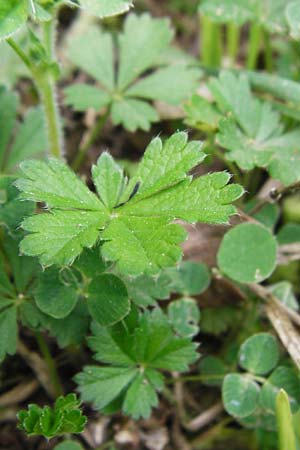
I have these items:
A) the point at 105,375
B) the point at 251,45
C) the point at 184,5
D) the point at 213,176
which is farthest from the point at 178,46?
the point at 105,375

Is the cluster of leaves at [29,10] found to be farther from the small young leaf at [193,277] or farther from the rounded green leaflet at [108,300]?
the small young leaf at [193,277]

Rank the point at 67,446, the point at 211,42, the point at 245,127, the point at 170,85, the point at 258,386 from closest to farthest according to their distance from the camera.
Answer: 1. the point at 67,446
2. the point at 258,386
3. the point at 245,127
4. the point at 170,85
5. the point at 211,42

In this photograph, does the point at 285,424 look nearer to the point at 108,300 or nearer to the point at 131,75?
the point at 108,300

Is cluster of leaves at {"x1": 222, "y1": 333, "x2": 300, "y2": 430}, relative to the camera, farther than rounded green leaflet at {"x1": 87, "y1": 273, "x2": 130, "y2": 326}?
Yes

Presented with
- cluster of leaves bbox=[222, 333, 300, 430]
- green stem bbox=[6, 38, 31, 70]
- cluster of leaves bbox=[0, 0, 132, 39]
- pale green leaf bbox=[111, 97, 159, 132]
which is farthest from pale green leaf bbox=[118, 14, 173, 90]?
cluster of leaves bbox=[222, 333, 300, 430]

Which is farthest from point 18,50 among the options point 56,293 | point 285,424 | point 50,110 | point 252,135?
point 285,424

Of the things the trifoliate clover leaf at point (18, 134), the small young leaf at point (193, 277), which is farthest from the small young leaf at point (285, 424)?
the trifoliate clover leaf at point (18, 134)

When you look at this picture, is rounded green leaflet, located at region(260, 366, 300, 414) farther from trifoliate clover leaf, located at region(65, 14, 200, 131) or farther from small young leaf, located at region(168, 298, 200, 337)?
trifoliate clover leaf, located at region(65, 14, 200, 131)
